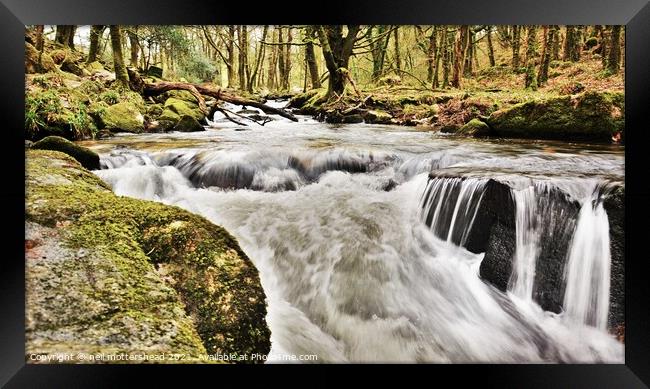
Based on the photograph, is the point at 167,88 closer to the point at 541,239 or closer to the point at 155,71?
the point at 155,71

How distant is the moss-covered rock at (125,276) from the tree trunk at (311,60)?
146 centimetres

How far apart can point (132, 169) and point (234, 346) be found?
143cm

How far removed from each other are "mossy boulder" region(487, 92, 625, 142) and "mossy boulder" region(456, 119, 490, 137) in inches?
2.2

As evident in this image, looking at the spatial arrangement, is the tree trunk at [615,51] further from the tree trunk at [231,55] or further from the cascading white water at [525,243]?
the tree trunk at [231,55]

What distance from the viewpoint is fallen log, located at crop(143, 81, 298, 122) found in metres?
2.68

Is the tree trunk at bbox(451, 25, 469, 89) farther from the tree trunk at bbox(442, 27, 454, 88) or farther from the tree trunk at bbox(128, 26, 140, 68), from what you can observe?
the tree trunk at bbox(128, 26, 140, 68)

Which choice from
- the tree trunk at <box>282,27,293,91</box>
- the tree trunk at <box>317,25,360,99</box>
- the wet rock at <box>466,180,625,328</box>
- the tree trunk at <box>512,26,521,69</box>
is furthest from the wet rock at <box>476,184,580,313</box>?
the tree trunk at <box>282,27,293,91</box>

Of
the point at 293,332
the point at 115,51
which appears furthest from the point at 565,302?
the point at 115,51

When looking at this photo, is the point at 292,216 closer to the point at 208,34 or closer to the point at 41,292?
the point at 208,34

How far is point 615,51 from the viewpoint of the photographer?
219 cm

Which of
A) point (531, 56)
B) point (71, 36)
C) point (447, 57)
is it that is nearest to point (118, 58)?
point (71, 36)
